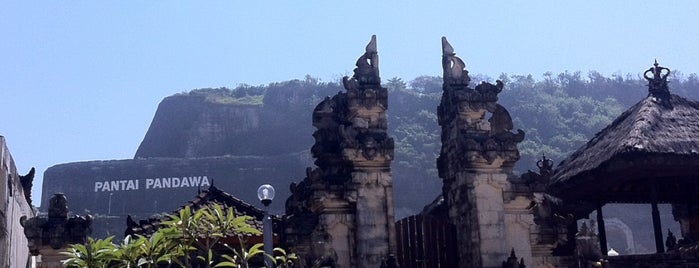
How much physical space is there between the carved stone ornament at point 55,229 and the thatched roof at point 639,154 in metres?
10.0

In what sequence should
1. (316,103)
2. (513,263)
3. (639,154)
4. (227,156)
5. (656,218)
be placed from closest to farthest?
(513,263)
(639,154)
(656,218)
(227,156)
(316,103)

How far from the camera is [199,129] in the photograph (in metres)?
91.4

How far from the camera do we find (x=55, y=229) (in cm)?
1045

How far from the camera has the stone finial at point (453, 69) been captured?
11898 mm

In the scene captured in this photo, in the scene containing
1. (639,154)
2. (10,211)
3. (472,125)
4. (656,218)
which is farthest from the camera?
(656,218)

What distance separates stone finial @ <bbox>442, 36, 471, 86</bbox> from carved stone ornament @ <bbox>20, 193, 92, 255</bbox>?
18.5ft

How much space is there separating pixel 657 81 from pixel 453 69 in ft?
23.4

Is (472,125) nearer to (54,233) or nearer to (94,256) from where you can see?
(94,256)

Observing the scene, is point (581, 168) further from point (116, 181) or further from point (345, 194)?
point (116, 181)

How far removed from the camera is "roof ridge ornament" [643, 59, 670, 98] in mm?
16688

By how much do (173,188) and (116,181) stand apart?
5736 mm

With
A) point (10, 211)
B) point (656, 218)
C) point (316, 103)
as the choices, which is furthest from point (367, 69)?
point (316, 103)

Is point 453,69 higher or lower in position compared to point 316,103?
lower

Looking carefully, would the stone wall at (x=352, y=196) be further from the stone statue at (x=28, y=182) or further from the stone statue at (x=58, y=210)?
the stone statue at (x=28, y=182)
